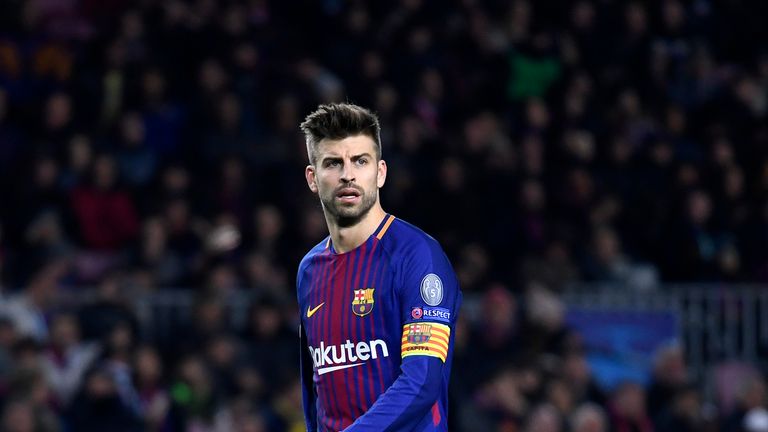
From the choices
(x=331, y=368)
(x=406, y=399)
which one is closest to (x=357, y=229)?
(x=331, y=368)

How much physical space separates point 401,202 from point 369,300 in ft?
25.7

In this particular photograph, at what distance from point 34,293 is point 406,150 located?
400 centimetres

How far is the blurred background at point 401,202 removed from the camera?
11.0m

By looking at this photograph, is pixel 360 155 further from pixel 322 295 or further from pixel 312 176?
pixel 322 295

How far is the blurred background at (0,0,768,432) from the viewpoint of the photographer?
36.0ft

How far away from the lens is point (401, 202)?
12617 millimetres

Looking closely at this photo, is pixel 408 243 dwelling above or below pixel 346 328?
above

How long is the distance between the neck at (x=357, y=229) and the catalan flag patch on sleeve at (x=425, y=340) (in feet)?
1.33

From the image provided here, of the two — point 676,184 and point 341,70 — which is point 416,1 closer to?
point 341,70

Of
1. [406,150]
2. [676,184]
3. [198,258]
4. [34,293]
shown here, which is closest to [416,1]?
[406,150]

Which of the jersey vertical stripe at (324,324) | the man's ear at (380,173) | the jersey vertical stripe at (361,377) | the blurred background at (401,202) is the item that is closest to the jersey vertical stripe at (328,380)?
the jersey vertical stripe at (324,324)

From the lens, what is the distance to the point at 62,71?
42.6 feet

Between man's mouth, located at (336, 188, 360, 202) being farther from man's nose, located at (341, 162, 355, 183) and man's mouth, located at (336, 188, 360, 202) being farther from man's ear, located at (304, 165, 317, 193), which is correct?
man's ear, located at (304, 165, 317, 193)

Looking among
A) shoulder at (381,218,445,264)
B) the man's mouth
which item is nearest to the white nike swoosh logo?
shoulder at (381,218,445,264)
